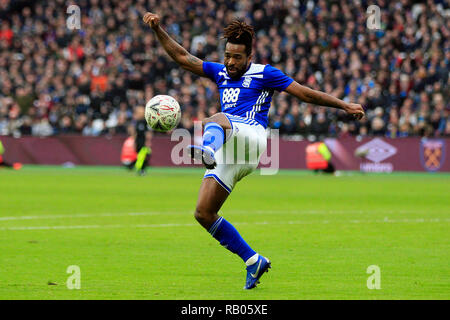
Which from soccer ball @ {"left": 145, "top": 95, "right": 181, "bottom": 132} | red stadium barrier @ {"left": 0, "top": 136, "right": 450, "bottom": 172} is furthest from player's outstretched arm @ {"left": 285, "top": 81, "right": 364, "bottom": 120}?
red stadium barrier @ {"left": 0, "top": 136, "right": 450, "bottom": 172}

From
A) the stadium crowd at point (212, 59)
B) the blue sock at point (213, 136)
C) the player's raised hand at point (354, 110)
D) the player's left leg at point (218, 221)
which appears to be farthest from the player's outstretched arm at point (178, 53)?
the stadium crowd at point (212, 59)

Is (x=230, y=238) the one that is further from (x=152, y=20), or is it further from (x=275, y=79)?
(x=152, y=20)

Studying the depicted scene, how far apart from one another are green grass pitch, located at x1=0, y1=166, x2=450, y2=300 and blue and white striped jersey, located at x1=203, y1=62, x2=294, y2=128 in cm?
165

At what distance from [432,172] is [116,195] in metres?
12.8

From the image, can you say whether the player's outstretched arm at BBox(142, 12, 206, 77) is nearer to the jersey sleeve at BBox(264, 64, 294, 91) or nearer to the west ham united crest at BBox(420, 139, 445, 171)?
the jersey sleeve at BBox(264, 64, 294, 91)

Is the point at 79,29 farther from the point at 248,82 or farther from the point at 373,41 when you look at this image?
the point at 248,82

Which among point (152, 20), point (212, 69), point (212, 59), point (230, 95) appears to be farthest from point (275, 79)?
point (212, 59)

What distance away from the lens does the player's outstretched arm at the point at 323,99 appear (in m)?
7.92

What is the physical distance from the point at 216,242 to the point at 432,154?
1839cm

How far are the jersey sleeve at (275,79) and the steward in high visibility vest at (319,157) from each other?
66.8 feet

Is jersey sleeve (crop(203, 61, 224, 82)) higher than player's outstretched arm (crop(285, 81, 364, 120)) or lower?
higher

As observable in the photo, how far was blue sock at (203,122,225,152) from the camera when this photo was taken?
7.47m

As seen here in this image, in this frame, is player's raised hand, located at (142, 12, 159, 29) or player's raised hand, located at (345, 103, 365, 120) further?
player's raised hand, located at (142, 12, 159, 29)

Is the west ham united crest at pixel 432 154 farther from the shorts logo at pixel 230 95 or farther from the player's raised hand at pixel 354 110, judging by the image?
the shorts logo at pixel 230 95
